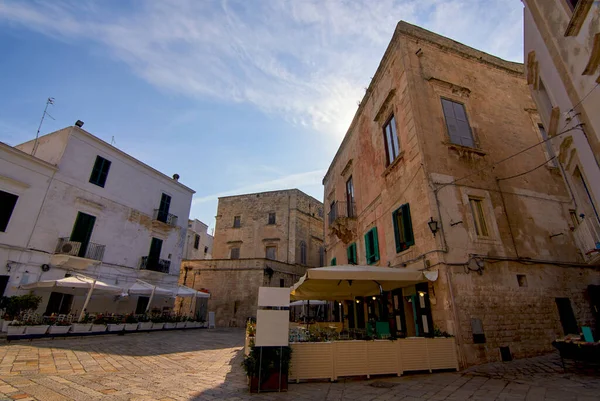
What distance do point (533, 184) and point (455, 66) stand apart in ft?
17.9

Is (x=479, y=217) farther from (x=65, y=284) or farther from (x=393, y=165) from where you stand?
(x=65, y=284)

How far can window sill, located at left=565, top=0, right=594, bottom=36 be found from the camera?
5.21 metres

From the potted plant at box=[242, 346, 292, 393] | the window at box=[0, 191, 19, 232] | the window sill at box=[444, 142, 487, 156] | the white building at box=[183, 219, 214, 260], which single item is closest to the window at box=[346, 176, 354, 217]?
the window sill at box=[444, 142, 487, 156]

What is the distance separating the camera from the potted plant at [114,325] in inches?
530

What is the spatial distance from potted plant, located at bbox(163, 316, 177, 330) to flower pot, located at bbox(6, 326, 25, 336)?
713 centimetres

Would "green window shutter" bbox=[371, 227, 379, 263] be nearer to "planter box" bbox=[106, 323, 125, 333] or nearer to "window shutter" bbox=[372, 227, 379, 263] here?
"window shutter" bbox=[372, 227, 379, 263]

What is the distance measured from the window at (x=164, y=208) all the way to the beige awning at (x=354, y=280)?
14281 mm

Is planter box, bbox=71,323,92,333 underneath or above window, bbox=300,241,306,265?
underneath

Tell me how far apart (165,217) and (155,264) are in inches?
131

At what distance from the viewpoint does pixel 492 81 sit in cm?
1199

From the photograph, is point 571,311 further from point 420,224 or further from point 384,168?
point 384,168

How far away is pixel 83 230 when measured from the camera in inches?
595

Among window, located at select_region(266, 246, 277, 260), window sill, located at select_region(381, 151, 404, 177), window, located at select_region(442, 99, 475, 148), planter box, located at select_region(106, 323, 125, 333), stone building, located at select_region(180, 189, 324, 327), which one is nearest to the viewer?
window, located at select_region(442, 99, 475, 148)

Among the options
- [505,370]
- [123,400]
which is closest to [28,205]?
[123,400]
